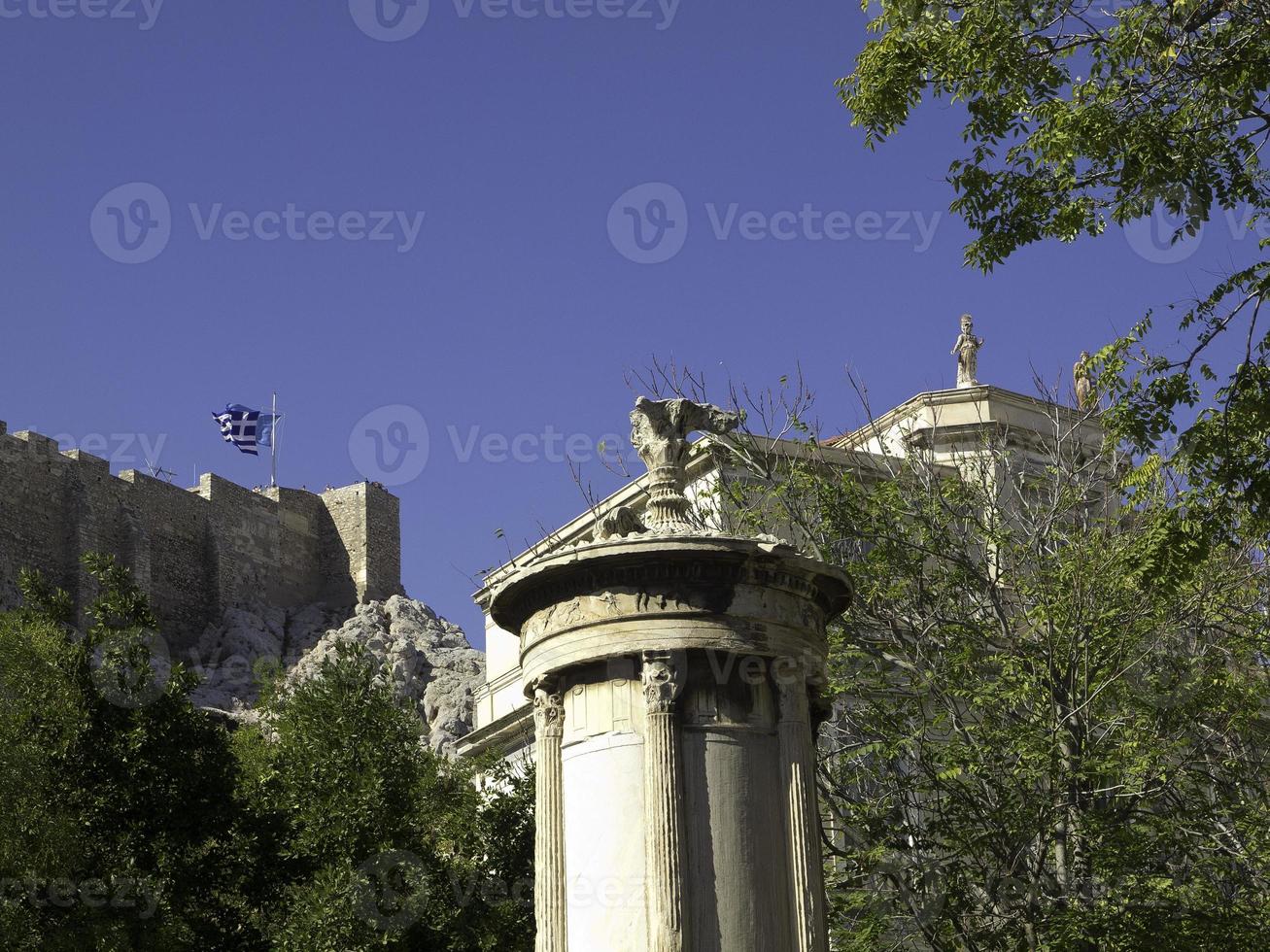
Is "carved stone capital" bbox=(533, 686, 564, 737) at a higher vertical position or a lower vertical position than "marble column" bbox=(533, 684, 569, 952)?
higher

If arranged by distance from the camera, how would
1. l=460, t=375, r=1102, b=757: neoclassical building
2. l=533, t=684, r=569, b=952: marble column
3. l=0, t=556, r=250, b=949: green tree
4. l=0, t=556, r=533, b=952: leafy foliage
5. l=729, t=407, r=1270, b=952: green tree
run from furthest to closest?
l=460, t=375, r=1102, b=757: neoclassical building → l=0, t=556, r=533, b=952: leafy foliage → l=0, t=556, r=250, b=949: green tree → l=729, t=407, r=1270, b=952: green tree → l=533, t=684, r=569, b=952: marble column

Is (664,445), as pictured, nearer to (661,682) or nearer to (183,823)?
(661,682)

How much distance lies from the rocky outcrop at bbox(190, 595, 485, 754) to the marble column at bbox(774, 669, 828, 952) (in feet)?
137

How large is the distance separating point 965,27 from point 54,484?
6215 centimetres

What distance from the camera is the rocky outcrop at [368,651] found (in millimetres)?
59688

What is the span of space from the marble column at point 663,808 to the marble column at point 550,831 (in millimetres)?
794

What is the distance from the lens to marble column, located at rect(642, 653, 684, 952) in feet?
36.7

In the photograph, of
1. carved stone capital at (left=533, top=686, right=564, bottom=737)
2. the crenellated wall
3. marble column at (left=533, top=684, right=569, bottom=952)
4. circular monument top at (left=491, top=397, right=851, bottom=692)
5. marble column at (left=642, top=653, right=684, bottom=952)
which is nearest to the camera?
marble column at (left=642, top=653, right=684, bottom=952)

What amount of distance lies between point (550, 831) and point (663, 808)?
3.49ft

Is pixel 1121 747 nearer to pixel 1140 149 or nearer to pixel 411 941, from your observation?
pixel 1140 149

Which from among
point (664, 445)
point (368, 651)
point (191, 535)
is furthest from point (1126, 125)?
point (191, 535)

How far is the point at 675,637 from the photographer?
11820 mm
